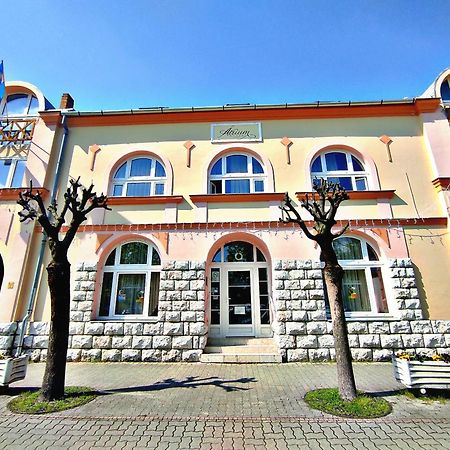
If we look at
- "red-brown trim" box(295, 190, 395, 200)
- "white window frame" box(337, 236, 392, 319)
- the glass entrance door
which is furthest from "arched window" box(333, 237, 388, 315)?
the glass entrance door

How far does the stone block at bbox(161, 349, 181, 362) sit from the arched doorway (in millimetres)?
1328

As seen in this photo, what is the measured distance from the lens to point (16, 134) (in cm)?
1088

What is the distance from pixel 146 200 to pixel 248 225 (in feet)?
12.1

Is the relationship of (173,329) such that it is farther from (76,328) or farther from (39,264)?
(39,264)

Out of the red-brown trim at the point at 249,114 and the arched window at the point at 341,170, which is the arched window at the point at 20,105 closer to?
the red-brown trim at the point at 249,114

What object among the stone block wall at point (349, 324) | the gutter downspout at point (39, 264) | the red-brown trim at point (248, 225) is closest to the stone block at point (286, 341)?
the stone block wall at point (349, 324)

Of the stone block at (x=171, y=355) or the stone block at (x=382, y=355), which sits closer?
the stone block at (x=382, y=355)

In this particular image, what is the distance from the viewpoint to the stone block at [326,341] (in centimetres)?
808

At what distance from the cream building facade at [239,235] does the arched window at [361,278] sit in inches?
1.6

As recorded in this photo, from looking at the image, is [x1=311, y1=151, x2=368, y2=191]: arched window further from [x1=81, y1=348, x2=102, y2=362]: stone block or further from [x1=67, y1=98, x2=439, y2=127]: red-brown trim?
[x1=81, y1=348, x2=102, y2=362]: stone block

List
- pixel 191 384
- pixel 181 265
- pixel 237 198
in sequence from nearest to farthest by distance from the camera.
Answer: pixel 191 384 < pixel 181 265 < pixel 237 198

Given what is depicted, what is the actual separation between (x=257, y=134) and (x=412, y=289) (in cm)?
747

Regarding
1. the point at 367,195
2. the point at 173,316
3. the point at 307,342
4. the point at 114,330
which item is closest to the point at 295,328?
the point at 307,342

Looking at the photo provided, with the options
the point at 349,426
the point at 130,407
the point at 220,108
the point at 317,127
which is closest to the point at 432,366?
the point at 349,426
